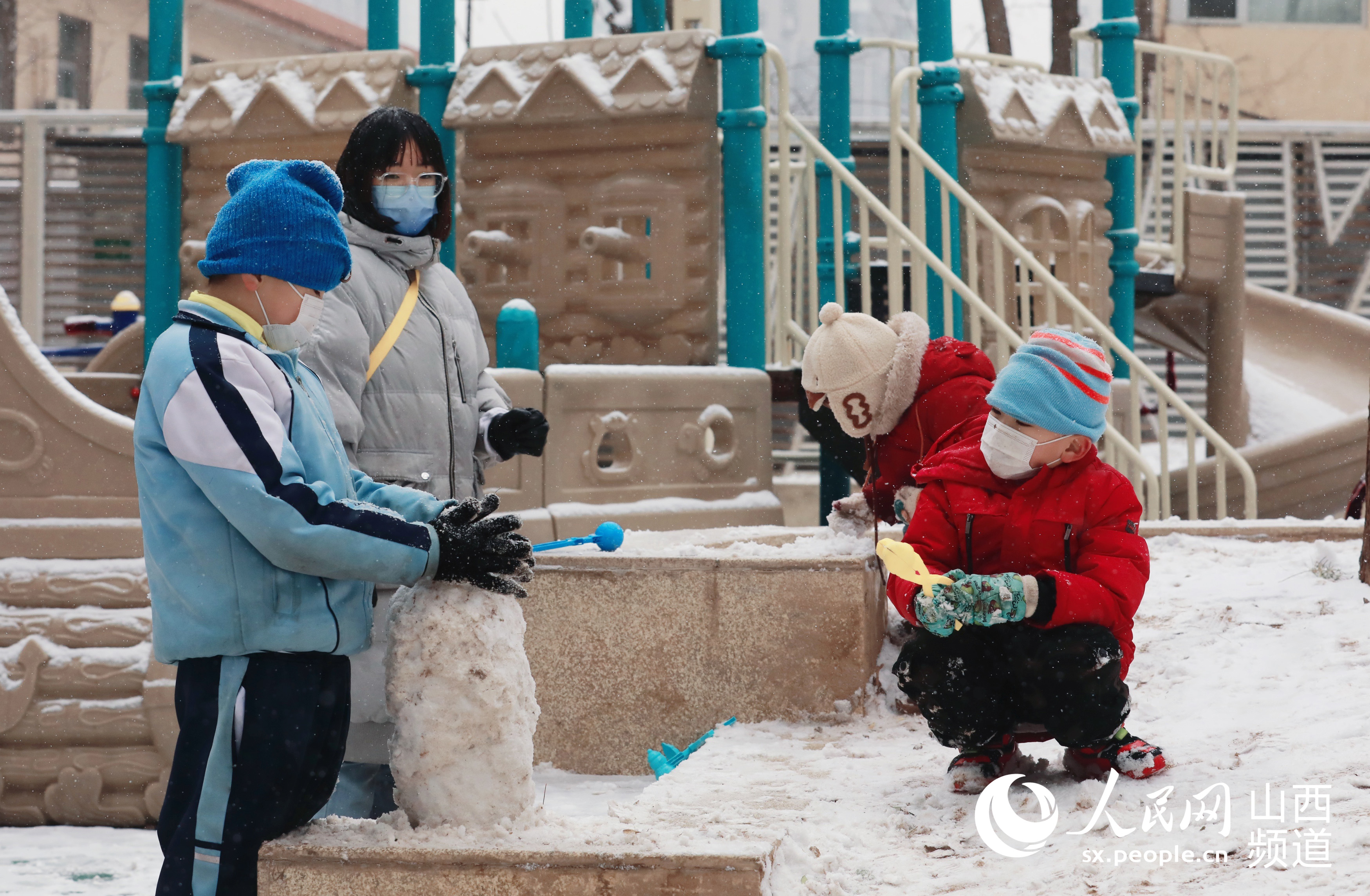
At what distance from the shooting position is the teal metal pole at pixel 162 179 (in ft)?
29.5

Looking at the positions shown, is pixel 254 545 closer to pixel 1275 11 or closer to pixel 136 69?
pixel 1275 11

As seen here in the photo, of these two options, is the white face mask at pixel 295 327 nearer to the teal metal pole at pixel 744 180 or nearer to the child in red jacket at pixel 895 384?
the child in red jacket at pixel 895 384

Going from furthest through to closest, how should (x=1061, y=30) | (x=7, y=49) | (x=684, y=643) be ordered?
(x=7, y=49) → (x=1061, y=30) → (x=684, y=643)

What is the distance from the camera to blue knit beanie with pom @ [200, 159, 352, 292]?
2178mm

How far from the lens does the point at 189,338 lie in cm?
211

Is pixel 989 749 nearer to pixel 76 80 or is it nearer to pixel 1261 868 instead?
pixel 1261 868

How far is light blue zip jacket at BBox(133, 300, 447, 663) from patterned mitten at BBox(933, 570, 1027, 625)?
3.83ft

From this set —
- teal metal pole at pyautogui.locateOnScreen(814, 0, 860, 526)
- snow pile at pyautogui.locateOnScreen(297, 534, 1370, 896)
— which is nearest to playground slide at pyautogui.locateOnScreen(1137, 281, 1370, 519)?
teal metal pole at pyautogui.locateOnScreen(814, 0, 860, 526)

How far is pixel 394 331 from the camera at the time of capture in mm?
3170

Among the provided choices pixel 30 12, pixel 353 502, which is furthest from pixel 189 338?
pixel 30 12

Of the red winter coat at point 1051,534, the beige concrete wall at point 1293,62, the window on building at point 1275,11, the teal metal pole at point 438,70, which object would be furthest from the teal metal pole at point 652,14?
the window on building at point 1275,11

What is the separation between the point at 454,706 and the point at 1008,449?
1349 millimetres

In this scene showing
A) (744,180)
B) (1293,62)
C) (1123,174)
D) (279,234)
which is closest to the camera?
(279,234)

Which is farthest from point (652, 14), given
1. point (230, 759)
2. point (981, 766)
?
point (230, 759)
